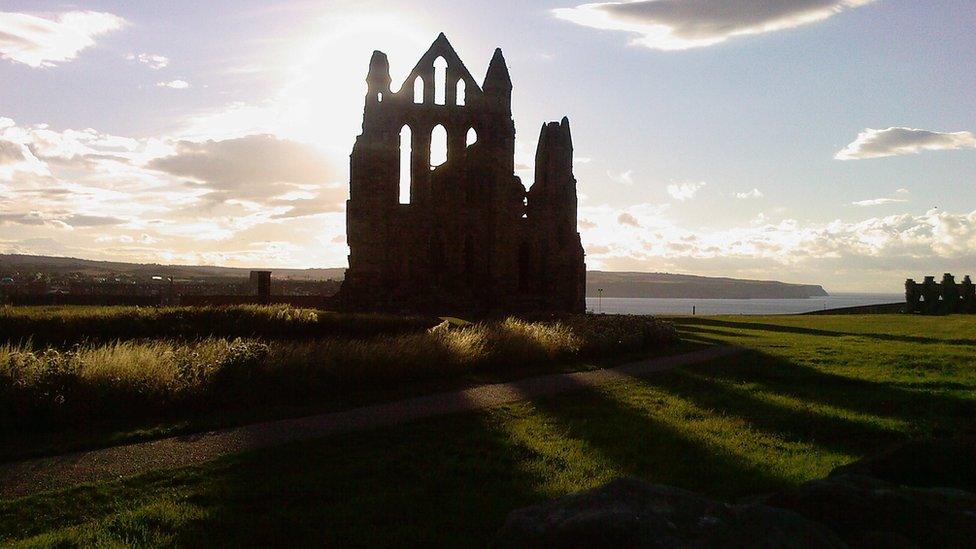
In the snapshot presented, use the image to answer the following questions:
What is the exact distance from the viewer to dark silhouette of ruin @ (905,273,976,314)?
5944 cm

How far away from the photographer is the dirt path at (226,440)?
772 centimetres

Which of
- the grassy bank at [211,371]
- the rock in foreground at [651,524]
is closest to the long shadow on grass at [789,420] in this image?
the grassy bank at [211,371]

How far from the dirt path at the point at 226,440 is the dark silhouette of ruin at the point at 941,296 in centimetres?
5482

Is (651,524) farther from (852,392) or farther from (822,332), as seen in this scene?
(822,332)

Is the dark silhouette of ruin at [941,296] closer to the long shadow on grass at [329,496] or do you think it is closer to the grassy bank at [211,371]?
the grassy bank at [211,371]

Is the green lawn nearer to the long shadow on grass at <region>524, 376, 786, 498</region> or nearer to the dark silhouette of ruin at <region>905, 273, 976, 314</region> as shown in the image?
the long shadow on grass at <region>524, 376, 786, 498</region>

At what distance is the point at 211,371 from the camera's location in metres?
12.4

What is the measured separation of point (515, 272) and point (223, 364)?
3114 centimetres

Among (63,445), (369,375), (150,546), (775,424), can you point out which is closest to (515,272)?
(369,375)

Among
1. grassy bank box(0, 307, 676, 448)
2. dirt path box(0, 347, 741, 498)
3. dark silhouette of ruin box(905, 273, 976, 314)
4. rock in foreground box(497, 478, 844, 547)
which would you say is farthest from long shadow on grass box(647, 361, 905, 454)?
dark silhouette of ruin box(905, 273, 976, 314)

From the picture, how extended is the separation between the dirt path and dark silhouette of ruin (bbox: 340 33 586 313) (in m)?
27.0

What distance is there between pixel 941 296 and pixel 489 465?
207 feet

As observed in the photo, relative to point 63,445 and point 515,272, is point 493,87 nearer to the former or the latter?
point 515,272

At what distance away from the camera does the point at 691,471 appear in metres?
8.16
